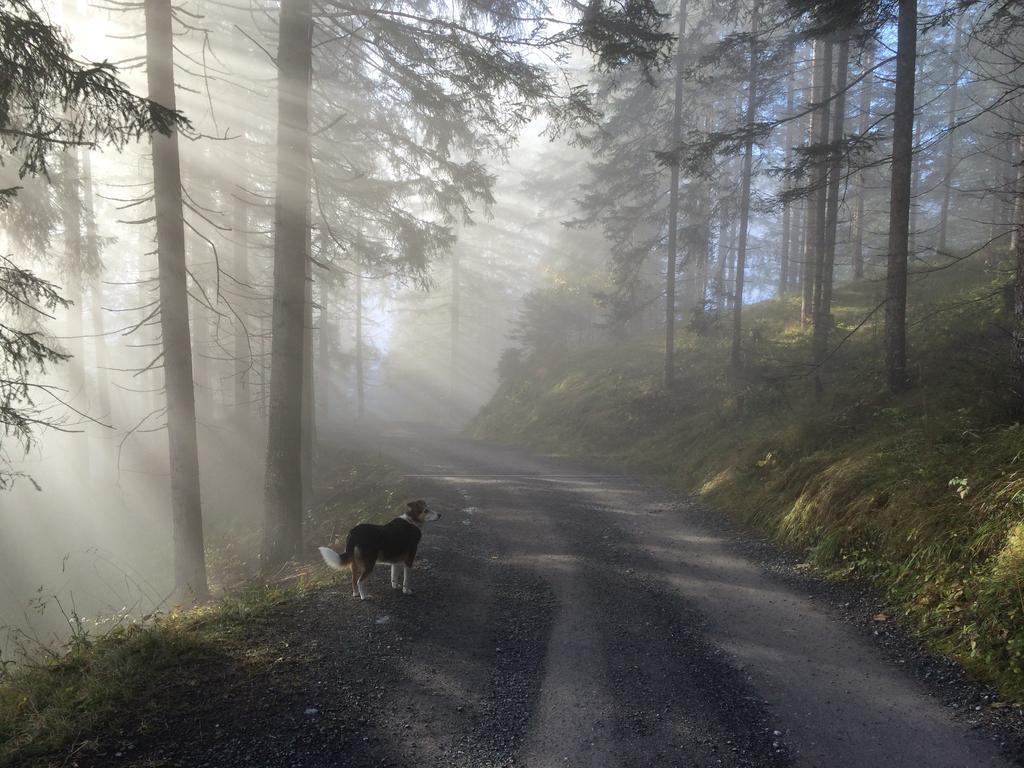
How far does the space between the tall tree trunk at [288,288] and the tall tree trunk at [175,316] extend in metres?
1.13

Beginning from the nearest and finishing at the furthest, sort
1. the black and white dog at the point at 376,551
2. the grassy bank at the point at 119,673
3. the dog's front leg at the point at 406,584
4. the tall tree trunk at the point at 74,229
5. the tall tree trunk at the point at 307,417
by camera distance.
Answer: the grassy bank at the point at 119,673 → the black and white dog at the point at 376,551 → the dog's front leg at the point at 406,584 → the tall tree trunk at the point at 74,229 → the tall tree trunk at the point at 307,417

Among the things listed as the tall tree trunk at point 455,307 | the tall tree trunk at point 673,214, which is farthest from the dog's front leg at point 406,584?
the tall tree trunk at point 455,307

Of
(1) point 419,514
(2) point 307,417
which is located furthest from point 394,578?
(2) point 307,417

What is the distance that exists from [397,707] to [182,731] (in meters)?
1.42

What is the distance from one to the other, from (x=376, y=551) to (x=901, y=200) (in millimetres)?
10883

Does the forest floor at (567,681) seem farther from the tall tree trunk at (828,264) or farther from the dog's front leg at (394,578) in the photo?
the tall tree trunk at (828,264)

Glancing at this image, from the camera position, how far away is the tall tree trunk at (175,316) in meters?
8.03

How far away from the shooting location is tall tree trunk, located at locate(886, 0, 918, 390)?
1001 cm

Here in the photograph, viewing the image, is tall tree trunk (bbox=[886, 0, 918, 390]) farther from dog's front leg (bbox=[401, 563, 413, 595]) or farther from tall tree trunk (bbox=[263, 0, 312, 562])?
tall tree trunk (bbox=[263, 0, 312, 562])

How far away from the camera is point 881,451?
7738mm

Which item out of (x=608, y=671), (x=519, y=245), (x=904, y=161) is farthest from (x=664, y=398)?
(x=519, y=245)

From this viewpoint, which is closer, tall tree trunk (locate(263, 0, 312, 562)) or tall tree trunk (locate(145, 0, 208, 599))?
tall tree trunk (locate(145, 0, 208, 599))

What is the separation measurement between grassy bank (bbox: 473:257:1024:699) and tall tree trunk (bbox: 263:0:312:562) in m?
7.67

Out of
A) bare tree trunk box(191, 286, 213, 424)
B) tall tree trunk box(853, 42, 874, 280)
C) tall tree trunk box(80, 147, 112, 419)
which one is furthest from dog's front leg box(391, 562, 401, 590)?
tall tree trunk box(853, 42, 874, 280)
